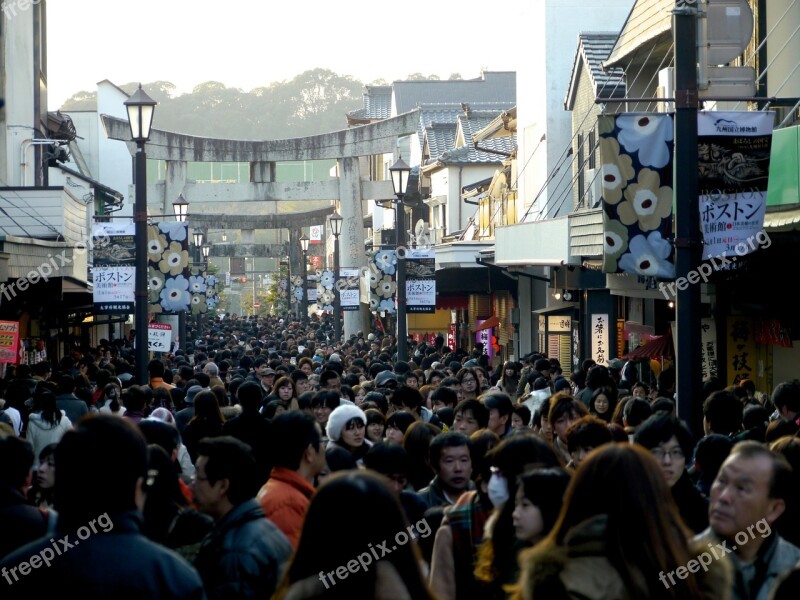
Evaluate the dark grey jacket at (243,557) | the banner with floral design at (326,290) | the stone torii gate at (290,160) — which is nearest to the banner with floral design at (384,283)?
the stone torii gate at (290,160)

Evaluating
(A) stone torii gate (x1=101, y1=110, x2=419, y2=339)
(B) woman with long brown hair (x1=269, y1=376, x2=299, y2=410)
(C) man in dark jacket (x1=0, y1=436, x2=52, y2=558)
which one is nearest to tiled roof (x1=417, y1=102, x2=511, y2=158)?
(A) stone torii gate (x1=101, y1=110, x2=419, y2=339)

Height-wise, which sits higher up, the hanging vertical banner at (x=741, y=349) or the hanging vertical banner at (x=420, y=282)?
the hanging vertical banner at (x=420, y=282)

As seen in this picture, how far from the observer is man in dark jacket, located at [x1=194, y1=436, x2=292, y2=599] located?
509cm

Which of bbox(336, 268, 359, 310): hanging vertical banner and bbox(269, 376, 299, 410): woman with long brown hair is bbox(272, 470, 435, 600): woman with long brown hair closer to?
bbox(269, 376, 299, 410): woman with long brown hair

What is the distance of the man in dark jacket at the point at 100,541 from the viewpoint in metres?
3.83

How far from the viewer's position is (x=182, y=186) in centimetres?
4225

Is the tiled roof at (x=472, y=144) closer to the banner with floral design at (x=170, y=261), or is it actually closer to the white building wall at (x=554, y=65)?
the white building wall at (x=554, y=65)

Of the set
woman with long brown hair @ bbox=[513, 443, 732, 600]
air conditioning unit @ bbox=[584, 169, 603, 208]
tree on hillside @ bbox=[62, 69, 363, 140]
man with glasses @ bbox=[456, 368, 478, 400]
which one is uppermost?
tree on hillside @ bbox=[62, 69, 363, 140]

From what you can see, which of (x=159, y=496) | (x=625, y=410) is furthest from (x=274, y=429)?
(x=625, y=410)

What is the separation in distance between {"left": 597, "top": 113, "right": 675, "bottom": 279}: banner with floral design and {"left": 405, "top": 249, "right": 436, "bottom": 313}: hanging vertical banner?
1375cm

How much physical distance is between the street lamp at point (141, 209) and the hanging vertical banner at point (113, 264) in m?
1.81

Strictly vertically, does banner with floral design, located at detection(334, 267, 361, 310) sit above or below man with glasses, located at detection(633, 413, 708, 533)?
above

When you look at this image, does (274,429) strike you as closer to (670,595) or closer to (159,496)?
(159,496)

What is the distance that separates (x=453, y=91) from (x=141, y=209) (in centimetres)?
4805
